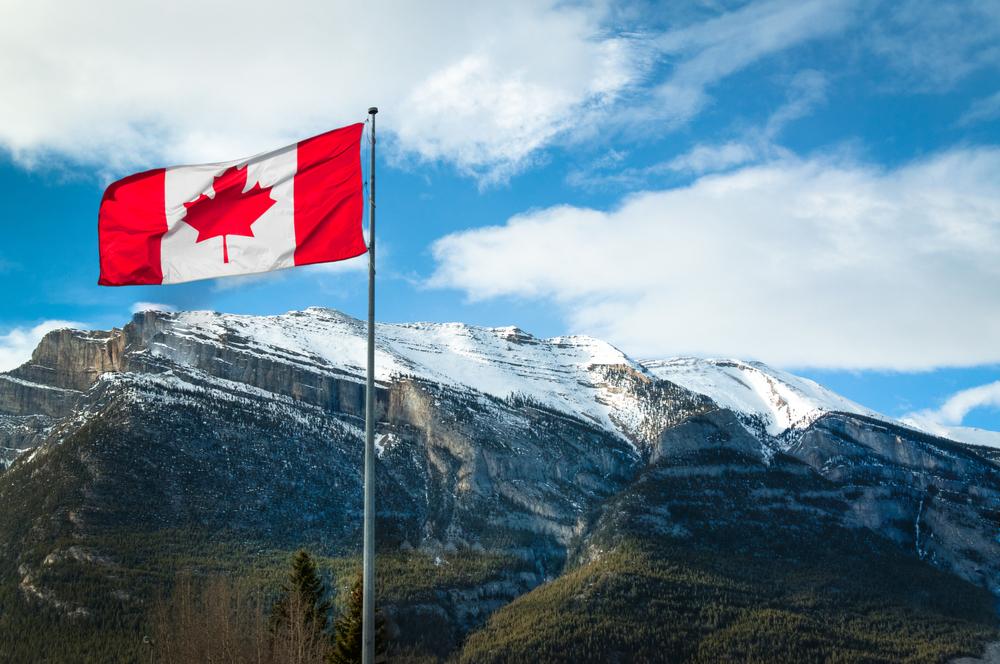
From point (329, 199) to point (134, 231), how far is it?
5.58 metres

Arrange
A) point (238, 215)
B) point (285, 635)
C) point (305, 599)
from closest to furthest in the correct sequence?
point (238, 215) → point (285, 635) → point (305, 599)

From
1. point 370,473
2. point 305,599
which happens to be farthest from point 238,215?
point 305,599

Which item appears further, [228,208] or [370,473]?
[228,208]

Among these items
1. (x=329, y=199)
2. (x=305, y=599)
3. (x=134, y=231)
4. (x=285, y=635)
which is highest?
(x=329, y=199)

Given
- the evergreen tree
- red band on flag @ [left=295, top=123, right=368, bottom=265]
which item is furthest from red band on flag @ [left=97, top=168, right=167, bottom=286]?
the evergreen tree

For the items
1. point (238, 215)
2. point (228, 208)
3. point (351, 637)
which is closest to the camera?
point (238, 215)

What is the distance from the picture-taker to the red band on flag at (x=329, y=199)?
1002 inches

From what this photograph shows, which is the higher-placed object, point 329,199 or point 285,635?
point 329,199

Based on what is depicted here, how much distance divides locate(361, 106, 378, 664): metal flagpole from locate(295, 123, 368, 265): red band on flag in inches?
18.8

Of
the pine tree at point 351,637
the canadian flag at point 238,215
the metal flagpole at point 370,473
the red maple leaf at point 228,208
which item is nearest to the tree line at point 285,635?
the pine tree at point 351,637

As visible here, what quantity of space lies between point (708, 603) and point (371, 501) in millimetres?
174769

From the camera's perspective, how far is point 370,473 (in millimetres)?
23234

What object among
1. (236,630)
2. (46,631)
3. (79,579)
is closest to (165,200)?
(236,630)

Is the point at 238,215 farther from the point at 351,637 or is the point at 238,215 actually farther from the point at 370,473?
the point at 351,637
